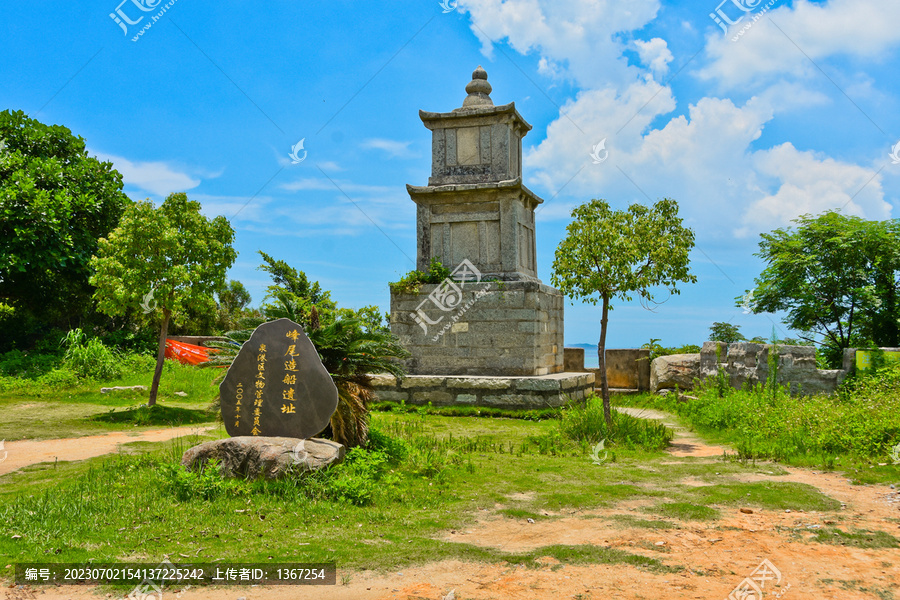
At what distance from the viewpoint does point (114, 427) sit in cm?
1144

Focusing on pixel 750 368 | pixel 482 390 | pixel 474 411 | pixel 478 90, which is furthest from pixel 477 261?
pixel 750 368

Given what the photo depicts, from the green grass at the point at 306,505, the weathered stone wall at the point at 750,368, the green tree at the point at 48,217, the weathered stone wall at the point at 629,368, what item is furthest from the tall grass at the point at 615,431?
the green tree at the point at 48,217

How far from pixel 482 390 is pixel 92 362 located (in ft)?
39.7

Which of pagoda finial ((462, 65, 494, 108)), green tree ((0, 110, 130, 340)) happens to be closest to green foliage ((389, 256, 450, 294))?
pagoda finial ((462, 65, 494, 108))

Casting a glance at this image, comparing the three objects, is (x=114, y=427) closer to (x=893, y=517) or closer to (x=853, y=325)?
(x=893, y=517)

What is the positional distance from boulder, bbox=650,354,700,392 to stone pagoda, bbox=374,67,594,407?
84.8 inches

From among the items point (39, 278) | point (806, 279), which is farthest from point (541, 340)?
point (39, 278)

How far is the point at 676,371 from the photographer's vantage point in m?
15.4

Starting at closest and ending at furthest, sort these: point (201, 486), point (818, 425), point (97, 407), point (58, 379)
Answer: point (201, 486), point (818, 425), point (97, 407), point (58, 379)

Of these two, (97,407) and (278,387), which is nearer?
(278,387)

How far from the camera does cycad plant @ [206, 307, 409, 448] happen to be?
7406 mm

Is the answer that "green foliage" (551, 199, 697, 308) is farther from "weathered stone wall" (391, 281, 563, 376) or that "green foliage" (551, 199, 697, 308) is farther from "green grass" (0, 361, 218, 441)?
"green grass" (0, 361, 218, 441)

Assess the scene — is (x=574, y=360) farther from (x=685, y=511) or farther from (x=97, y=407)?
(x=97, y=407)

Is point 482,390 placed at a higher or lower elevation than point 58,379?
higher
